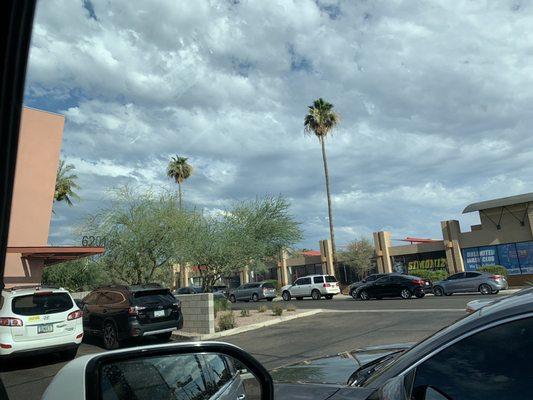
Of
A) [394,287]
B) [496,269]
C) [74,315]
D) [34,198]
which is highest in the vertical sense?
[34,198]

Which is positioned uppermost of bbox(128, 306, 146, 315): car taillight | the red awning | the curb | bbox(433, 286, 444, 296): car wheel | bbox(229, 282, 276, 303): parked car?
the red awning

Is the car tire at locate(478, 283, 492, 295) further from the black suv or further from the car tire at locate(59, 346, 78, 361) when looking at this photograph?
the car tire at locate(59, 346, 78, 361)

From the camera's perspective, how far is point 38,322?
34.8 ft

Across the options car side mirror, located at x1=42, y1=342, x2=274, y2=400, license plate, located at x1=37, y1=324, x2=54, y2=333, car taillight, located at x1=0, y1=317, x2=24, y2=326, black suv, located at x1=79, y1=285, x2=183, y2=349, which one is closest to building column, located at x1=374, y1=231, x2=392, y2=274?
black suv, located at x1=79, y1=285, x2=183, y2=349

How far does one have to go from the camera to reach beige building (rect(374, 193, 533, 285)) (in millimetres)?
32562

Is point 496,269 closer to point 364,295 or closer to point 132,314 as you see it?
point 364,295

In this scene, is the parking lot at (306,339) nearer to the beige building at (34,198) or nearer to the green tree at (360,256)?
the beige building at (34,198)

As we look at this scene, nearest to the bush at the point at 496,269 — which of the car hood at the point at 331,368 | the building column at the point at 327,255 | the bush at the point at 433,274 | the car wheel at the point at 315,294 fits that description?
the bush at the point at 433,274

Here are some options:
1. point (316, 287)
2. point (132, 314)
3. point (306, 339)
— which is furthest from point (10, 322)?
point (316, 287)

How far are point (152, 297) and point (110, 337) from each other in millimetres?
1569

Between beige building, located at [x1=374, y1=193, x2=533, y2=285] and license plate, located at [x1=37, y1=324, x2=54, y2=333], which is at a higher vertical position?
beige building, located at [x1=374, y1=193, x2=533, y2=285]

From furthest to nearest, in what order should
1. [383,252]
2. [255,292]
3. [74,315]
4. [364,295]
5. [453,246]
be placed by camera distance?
[383,252] → [255,292] → [453,246] → [364,295] → [74,315]

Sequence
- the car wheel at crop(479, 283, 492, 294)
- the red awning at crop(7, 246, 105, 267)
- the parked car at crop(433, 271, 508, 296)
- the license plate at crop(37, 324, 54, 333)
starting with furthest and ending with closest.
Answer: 1. the car wheel at crop(479, 283, 492, 294)
2. the parked car at crop(433, 271, 508, 296)
3. the red awning at crop(7, 246, 105, 267)
4. the license plate at crop(37, 324, 54, 333)

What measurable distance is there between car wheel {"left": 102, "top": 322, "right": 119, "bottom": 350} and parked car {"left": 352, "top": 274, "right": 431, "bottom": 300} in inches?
722
